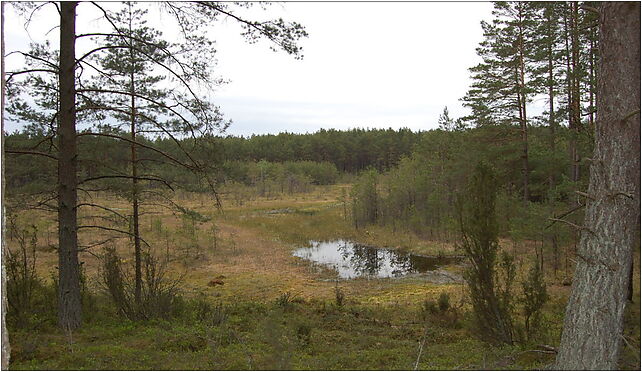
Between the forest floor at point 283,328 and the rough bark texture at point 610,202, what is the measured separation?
34cm

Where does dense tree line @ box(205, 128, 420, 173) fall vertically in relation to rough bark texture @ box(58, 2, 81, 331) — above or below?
above

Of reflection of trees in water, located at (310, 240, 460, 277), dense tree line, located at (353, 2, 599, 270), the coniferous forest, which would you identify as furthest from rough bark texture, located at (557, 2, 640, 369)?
reflection of trees in water, located at (310, 240, 460, 277)

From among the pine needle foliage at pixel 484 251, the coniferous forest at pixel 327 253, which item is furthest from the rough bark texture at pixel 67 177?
the pine needle foliage at pixel 484 251

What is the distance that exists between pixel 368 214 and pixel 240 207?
1439cm

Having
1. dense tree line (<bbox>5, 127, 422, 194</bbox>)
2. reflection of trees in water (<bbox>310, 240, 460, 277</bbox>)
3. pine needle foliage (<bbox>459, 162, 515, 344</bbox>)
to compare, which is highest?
dense tree line (<bbox>5, 127, 422, 194</bbox>)

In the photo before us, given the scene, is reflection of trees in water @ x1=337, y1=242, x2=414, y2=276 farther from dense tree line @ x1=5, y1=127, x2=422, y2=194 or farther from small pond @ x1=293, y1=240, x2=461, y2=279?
dense tree line @ x1=5, y1=127, x2=422, y2=194

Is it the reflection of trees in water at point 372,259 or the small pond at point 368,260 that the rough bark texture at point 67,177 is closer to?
the small pond at point 368,260

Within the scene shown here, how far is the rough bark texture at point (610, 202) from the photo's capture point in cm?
372

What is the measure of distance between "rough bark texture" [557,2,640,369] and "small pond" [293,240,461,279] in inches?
519

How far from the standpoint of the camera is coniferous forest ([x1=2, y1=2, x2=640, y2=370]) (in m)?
3.91

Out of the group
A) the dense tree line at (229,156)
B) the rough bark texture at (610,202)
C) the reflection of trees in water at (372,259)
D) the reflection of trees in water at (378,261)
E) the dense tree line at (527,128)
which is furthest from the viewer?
the reflection of trees in water at (372,259)

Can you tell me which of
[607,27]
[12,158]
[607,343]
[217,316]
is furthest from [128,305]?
[607,27]

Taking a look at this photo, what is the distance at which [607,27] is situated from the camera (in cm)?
380

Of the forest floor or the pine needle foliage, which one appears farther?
the pine needle foliage
